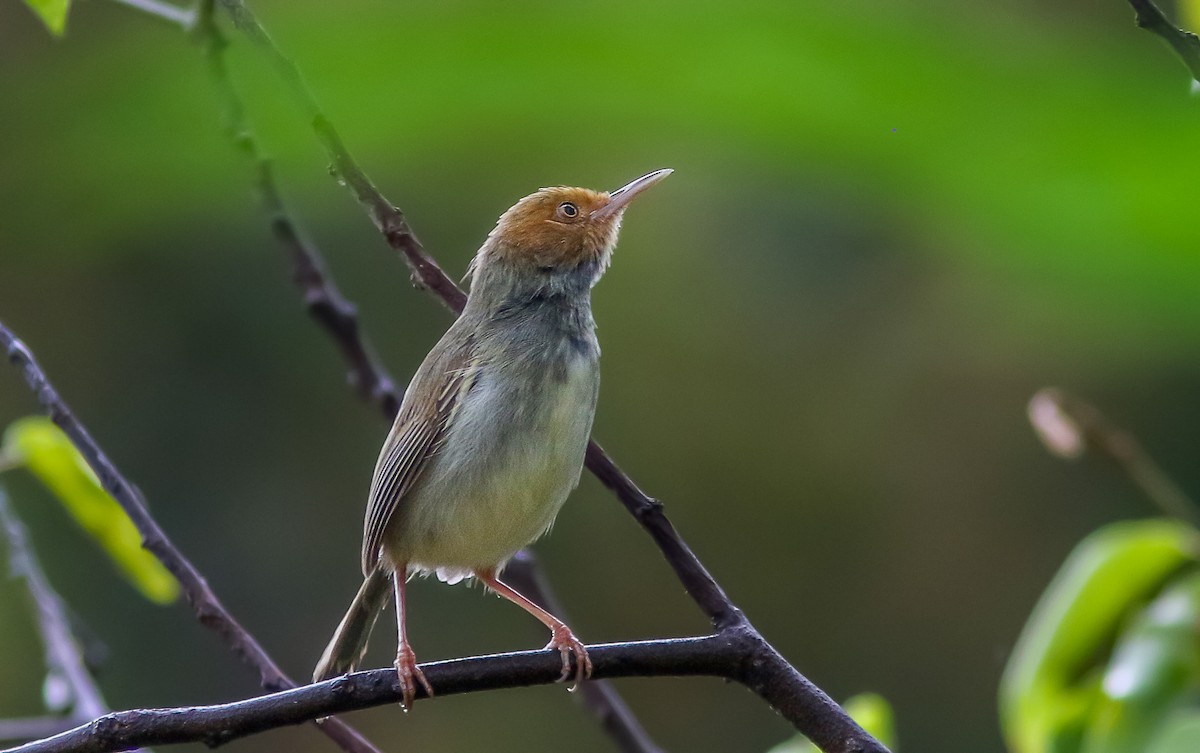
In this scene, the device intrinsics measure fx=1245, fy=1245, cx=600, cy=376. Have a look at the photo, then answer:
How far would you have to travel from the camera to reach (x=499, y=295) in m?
3.13

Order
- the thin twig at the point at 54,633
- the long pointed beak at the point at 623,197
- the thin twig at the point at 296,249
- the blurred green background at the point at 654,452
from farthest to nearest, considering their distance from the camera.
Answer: the blurred green background at the point at 654,452 → the long pointed beak at the point at 623,197 → the thin twig at the point at 54,633 → the thin twig at the point at 296,249

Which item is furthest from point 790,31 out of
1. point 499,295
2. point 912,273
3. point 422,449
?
point 912,273

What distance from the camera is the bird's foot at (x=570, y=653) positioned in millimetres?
1916

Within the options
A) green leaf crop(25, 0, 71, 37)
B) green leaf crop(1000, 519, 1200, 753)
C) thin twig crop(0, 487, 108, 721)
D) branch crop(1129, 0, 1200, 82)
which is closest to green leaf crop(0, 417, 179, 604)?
thin twig crop(0, 487, 108, 721)

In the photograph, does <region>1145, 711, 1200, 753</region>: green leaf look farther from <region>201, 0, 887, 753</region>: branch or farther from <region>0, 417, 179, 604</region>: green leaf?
<region>0, 417, 179, 604</region>: green leaf

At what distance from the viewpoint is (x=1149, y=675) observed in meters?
1.71

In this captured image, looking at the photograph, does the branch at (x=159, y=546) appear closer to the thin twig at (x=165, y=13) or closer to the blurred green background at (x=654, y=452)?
the thin twig at (x=165, y=13)

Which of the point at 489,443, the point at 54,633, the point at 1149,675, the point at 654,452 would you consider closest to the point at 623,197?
the point at 489,443

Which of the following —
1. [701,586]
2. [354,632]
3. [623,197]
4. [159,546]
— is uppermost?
[623,197]

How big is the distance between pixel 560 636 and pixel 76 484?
1.01 meters

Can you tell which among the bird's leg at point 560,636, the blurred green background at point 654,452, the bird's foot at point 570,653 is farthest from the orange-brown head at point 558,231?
the blurred green background at point 654,452

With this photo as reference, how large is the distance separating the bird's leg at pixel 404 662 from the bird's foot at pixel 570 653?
0.21 meters

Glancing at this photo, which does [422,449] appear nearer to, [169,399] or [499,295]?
[499,295]

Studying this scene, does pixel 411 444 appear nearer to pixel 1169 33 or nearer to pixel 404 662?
pixel 404 662
